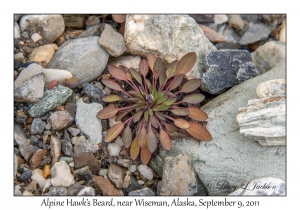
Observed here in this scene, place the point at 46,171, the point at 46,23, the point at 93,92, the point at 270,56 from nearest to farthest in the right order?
1. the point at 46,171
2. the point at 93,92
3. the point at 46,23
4. the point at 270,56

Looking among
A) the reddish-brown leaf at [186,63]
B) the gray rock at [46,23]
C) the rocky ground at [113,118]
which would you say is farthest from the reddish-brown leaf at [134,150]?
the gray rock at [46,23]

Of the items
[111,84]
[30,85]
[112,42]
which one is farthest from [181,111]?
[30,85]

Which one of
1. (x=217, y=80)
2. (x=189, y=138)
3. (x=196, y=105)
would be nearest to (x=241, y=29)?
(x=217, y=80)

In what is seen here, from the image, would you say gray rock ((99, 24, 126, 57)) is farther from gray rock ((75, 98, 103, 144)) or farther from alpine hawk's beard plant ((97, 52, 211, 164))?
gray rock ((75, 98, 103, 144))

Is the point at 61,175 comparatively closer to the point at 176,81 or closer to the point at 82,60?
the point at 82,60

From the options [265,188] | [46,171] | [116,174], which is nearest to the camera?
[265,188]

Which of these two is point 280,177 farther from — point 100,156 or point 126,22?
point 126,22
